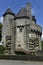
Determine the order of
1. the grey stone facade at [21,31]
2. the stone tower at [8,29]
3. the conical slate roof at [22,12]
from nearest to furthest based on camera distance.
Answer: the grey stone facade at [21,31], the conical slate roof at [22,12], the stone tower at [8,29]

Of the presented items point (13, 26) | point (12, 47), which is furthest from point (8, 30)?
point (12, 47)

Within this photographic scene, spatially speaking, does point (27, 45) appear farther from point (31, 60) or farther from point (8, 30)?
point (31, 60)

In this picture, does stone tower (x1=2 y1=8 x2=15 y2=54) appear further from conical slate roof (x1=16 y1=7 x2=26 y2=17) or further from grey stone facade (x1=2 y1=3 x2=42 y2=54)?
conical slate roof (x1=16 y1=7 x2=26 y2=17)

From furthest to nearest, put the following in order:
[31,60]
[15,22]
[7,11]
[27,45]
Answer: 1. [7,11]
2. [15,22]
3. [27,45]
4. [31,60]

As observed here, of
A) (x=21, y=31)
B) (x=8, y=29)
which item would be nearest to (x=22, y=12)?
(x=21, y=31)

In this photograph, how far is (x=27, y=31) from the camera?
172 feet

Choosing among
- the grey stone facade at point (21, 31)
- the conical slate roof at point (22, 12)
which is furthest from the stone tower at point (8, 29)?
the conical slate roof at point (22, 12)

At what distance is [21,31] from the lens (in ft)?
173

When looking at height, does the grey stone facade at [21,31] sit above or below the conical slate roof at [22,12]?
below

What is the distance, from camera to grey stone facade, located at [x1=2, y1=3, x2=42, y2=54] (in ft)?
170

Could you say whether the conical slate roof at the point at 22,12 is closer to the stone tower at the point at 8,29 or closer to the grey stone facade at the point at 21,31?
the grey stone facade at the point at 21,31

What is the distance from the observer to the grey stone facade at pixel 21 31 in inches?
2040

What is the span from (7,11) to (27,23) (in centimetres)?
906

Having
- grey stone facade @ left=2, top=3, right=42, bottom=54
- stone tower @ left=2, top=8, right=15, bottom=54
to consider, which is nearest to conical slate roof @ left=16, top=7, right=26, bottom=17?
grey stone facade @ left=2, top=3, right=42, bottom=54
